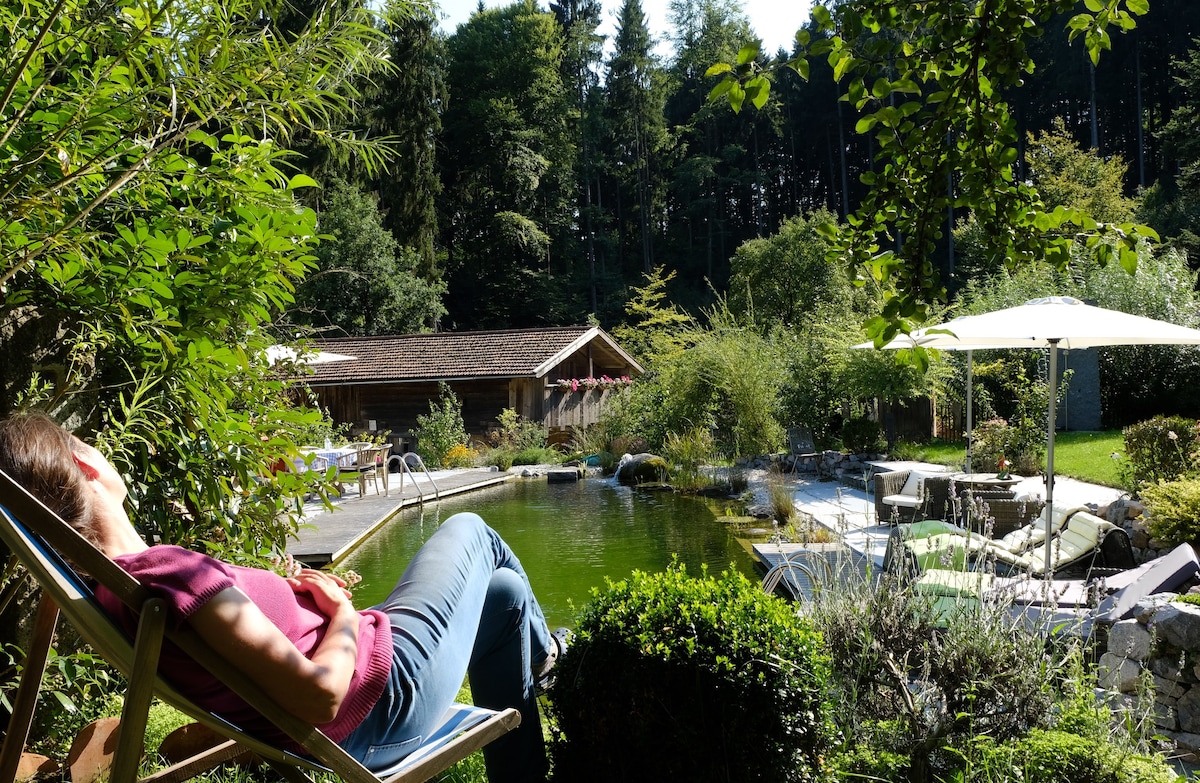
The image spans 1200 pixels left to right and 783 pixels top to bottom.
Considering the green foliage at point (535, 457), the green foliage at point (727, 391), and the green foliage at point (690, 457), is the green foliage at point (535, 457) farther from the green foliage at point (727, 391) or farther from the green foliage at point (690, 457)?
the green foliage at point (690, 457)

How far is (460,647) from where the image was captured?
224 cm

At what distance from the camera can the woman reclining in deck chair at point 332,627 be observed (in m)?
1.62

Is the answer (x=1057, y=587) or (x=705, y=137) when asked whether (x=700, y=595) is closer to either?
(x=1057, y=587)

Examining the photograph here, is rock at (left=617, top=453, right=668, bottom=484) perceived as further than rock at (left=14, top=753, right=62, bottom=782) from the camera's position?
Yes

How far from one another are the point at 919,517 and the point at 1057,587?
3589mm

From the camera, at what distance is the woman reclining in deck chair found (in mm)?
1615

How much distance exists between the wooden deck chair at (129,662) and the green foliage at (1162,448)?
8.01 m

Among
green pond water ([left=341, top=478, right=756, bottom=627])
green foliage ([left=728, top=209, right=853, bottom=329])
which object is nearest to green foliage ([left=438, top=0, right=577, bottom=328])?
green foliage ([left=728, top=209, right=853, bottom=329])

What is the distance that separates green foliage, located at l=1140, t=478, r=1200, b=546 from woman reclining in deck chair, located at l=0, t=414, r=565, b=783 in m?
4.75

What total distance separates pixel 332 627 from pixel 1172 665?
3314mm

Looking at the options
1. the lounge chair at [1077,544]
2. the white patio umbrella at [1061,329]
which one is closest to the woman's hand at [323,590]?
the white patio umbrella at [1061,329]

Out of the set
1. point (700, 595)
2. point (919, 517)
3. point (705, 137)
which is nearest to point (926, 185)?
point (700, 595)

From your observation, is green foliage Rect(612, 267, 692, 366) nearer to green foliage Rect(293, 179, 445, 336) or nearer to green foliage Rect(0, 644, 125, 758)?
green foliage Rect(293, 179, 445, 336)

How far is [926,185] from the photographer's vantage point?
1.61 m
